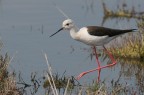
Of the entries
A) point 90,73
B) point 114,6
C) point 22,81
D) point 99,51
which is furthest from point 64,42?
point 114,6

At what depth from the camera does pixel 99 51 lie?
1191 centimetres

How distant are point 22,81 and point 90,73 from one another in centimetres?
152

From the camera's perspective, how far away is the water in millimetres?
10469

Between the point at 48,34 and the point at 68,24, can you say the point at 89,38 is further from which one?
the point at 48,34

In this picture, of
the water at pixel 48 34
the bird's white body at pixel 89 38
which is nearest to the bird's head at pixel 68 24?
the bird's white body at pixel 89 38

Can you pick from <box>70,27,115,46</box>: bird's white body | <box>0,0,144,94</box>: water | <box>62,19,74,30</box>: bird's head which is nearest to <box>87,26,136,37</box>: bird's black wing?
<box>70,27,115,46</box>: bird's white body

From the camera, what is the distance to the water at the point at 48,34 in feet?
34.3

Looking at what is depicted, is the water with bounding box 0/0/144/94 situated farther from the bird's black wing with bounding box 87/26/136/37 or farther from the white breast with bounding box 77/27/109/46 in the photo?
the bird's black wing with bounding box 87/26/136/37

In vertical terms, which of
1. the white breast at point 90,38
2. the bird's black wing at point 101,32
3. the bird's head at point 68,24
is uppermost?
the bird's head at point 68,24

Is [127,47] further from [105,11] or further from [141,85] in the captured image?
[105,11]

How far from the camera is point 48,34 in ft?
43.4

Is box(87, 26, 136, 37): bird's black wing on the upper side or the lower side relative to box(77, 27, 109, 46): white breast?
upper

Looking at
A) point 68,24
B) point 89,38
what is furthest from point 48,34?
point 89,38

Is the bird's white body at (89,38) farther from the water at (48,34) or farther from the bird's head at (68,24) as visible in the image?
the water at (48,34)
